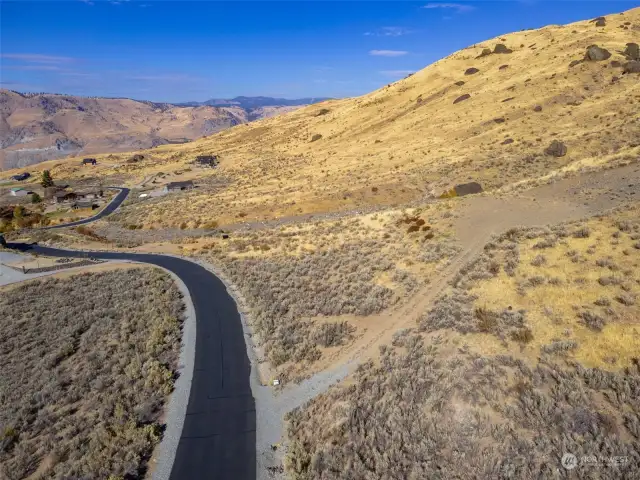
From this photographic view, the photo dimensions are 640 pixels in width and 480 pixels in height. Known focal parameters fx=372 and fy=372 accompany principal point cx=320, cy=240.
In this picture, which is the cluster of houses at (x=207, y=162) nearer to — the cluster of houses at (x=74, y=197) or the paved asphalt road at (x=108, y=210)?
the paved asphalt road at (x=108, y=210)

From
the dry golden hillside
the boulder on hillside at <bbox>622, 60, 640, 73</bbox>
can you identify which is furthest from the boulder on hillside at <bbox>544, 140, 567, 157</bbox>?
the boulder on hillside at <bbox>622, 60, 640, 73</bbox>

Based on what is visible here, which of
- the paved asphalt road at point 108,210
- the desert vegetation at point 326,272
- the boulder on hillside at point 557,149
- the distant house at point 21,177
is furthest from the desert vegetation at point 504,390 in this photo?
the distant house at point 21,177

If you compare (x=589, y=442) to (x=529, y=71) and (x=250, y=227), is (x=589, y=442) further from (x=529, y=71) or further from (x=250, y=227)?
(x=529, y=71)

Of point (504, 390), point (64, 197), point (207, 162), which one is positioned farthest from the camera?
point (207, 162)

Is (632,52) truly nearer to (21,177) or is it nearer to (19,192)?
(19,192)

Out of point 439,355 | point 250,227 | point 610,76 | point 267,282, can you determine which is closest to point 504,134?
point 610,76

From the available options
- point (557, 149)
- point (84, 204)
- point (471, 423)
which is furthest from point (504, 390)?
point (84, 204)
